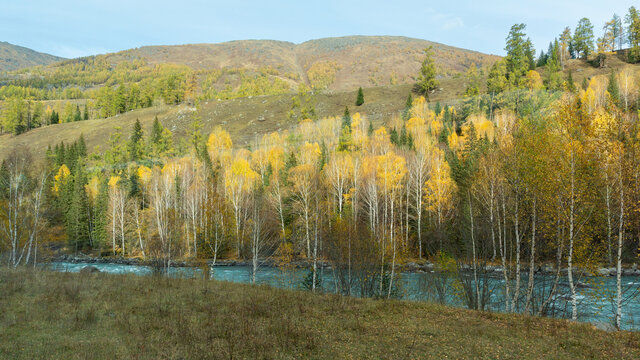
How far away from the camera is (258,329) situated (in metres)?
10.9

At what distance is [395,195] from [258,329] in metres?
34.1

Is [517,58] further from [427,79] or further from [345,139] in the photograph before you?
[345,139]

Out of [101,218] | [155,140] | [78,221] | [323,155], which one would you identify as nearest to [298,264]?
[323,155]

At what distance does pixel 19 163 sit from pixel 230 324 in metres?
31.0

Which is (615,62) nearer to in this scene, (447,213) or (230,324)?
(447,213)

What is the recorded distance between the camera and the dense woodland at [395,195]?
17984 millimetres

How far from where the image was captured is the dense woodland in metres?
18.0

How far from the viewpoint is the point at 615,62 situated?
362 feet

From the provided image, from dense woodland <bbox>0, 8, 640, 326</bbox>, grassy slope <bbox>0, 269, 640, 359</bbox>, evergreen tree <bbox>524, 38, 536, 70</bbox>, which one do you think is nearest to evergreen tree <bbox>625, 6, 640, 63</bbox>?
dense woodland <bbox>0, 8, 640, 326</bbox>

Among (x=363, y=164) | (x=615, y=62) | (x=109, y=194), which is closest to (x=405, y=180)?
(x=363, y=164)

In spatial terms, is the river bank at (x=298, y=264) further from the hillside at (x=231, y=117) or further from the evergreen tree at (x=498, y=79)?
the evergreen tree at (x=498, y=79)

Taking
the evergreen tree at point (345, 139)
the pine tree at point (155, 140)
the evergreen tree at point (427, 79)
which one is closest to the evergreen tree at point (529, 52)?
the evergreen tree at point (427, 79)

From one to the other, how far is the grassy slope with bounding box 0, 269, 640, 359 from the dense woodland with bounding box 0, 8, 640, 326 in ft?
20.1

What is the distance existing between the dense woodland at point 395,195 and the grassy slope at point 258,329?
614cm
